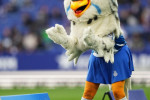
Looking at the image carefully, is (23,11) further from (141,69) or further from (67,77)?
(141,69)

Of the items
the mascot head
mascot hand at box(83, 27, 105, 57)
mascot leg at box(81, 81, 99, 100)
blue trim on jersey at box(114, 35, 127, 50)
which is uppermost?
the mascot head

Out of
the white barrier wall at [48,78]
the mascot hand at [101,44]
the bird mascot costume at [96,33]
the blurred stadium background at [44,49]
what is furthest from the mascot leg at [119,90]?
the white barrier wall at [48,78]

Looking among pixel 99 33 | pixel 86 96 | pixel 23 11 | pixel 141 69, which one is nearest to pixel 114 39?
pixel 99 33

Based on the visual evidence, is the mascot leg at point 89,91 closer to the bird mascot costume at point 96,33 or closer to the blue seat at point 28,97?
the bird mascot costume at point 96,33

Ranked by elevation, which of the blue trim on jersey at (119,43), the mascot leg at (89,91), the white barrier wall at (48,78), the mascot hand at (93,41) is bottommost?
the white barrier wall at (48,78)

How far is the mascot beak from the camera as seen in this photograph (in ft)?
23.4

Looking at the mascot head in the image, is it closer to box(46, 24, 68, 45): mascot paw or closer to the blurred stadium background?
box(46, 24, 68, 45): mascot paw

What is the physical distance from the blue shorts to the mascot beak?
0.89 meters

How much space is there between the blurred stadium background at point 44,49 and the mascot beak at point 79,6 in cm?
637

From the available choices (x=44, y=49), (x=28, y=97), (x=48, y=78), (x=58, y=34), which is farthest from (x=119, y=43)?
(x=44, y=49)

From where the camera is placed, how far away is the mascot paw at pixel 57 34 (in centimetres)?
697

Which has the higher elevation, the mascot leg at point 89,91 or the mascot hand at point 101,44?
the mascot hand at point 101,44

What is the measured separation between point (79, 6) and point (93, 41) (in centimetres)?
60

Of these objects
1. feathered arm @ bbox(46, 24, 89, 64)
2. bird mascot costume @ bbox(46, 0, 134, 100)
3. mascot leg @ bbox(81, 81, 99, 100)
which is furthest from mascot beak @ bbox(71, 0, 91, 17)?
mascot leg @ bbox(81, 81, 99, 100)
